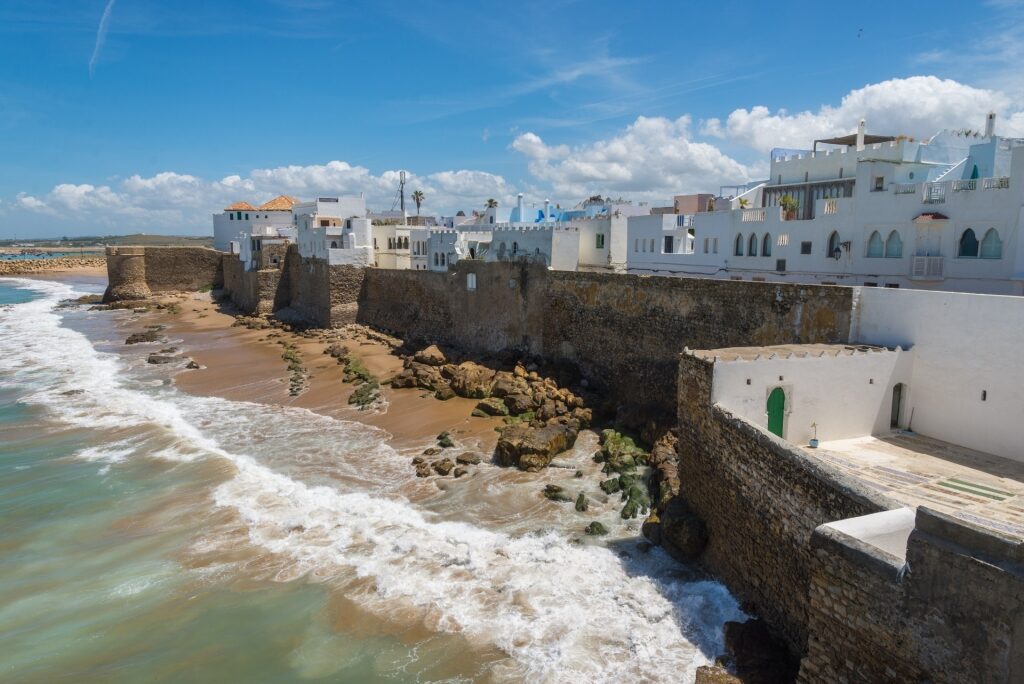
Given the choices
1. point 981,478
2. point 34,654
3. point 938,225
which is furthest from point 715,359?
point 34,654

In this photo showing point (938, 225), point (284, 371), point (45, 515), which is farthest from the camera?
point (284, 371)

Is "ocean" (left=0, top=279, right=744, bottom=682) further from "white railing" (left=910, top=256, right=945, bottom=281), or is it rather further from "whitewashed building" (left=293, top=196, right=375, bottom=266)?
"whitewashed building" (left=293, top=196, right=375, bottom=266)

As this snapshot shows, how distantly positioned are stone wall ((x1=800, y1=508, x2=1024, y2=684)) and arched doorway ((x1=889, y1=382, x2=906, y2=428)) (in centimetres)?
682

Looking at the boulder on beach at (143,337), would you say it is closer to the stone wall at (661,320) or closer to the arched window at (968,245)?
the stone wall at (661,320)

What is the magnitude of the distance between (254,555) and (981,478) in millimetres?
11623

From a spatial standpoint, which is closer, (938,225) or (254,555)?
(254,555)

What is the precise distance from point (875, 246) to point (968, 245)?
2.34 m

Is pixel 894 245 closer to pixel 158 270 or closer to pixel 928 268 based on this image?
pixel 928 268

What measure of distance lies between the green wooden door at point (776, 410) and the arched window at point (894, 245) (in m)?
Answer: 7.58

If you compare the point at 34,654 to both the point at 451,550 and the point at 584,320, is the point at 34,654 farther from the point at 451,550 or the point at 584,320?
the point at 584,320

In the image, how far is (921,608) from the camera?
5105 millimetres

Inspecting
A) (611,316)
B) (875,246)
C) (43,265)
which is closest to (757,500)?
(875,246)

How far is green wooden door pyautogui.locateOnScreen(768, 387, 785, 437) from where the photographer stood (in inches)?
421

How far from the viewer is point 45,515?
13.0 m
